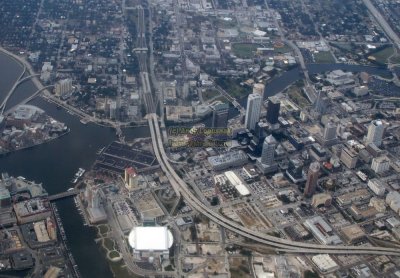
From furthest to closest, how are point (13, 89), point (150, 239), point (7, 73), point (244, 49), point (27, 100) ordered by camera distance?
point (244, 49) → point (7, 73) → point (13, 89) → point (27, 100) → point (150, 239)

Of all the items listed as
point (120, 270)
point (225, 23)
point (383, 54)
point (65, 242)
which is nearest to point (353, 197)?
point (120, 270)

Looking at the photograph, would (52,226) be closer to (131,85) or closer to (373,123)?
(131,85)

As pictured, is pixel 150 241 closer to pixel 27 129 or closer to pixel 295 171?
pixel 295 171

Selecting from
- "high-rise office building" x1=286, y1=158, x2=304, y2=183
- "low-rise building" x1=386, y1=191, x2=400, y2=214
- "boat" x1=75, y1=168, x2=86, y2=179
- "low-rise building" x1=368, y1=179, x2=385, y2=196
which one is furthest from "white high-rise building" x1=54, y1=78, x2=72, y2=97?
"low-rise building" x1=386, y1=191, x2=400, y2=214

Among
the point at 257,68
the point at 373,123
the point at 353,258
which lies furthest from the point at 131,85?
the point at 353,258

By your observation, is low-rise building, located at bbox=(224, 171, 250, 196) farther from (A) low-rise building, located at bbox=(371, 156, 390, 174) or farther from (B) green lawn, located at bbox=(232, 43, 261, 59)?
(B) green lawn, located at bbox=(232, 43, 261, 59)

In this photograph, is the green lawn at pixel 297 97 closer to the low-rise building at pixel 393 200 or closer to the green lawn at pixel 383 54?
the green lawn at pixel 383 54
